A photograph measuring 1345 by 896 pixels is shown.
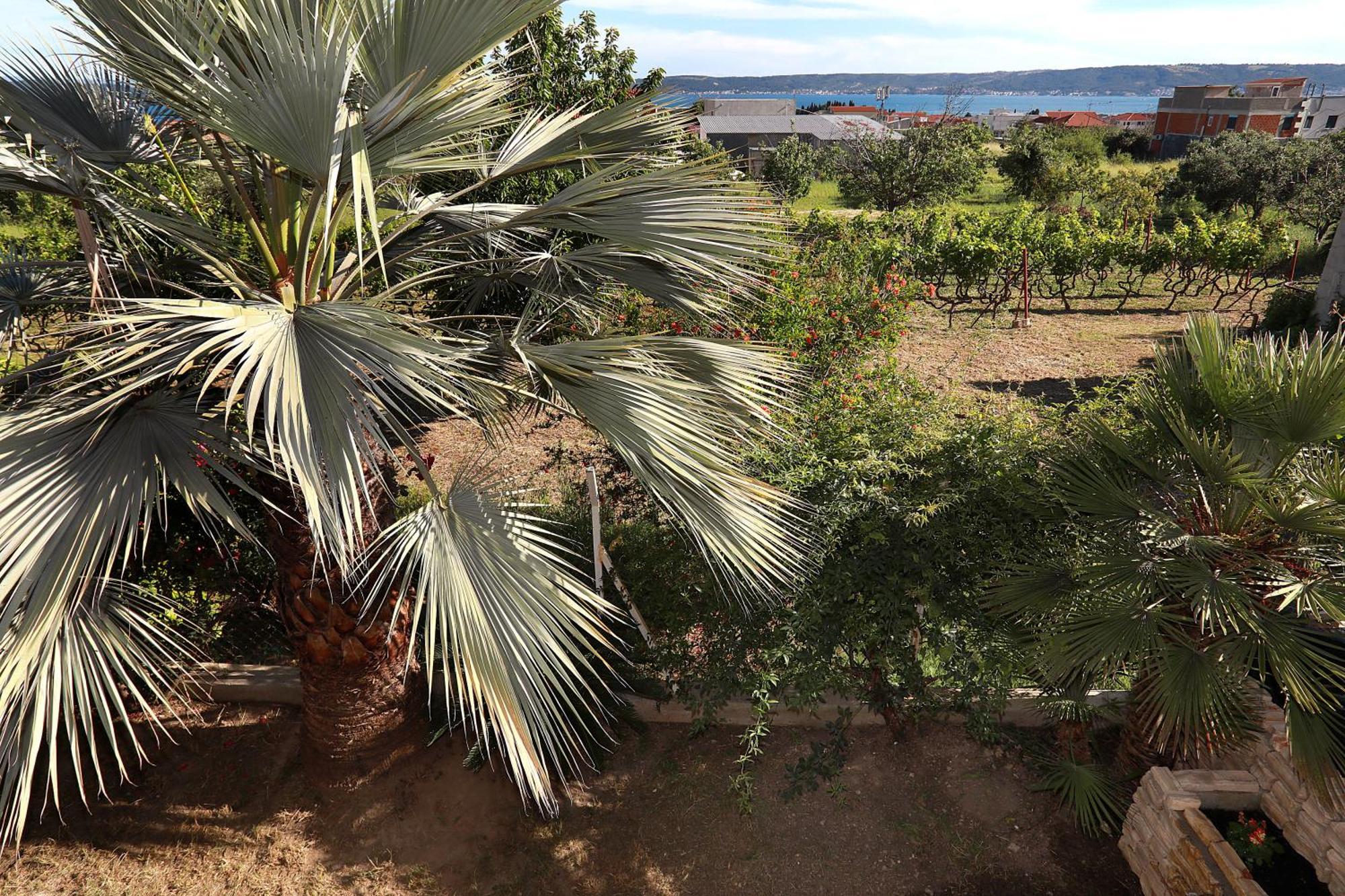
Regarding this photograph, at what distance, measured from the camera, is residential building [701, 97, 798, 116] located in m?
60.8

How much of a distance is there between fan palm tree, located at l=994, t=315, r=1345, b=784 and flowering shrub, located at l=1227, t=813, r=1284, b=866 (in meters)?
0.28

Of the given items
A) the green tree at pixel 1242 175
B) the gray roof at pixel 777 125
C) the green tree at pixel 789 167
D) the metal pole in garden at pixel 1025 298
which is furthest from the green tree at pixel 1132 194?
the gray roof at pixel 777 125

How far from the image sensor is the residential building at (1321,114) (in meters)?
54.5

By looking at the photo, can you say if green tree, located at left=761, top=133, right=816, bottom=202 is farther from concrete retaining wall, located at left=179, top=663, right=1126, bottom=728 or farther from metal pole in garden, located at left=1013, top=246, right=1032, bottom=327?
concrete retaining wall, located at left=179, top=663, right=1126, bottom=728

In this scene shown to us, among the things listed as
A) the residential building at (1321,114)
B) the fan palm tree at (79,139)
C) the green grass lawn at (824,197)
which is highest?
the fan palm tree at (79,139)

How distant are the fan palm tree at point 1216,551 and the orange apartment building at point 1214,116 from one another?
2287 inches

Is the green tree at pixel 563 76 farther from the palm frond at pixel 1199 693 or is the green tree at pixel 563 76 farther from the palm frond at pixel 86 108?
the palm frond at pixel 1199 693

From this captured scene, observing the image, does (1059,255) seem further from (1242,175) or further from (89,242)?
(1242,175)

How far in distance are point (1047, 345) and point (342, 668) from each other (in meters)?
10.5

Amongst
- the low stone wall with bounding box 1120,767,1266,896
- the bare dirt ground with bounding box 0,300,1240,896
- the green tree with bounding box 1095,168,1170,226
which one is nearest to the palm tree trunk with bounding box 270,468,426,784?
the bare dirt ground with bounding box 0,300,1240,896

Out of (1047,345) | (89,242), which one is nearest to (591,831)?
(89,242)

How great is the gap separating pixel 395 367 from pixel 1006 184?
37973 mm

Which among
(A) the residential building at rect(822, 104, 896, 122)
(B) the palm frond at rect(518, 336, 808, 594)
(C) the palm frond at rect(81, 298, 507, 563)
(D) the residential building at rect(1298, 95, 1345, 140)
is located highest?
(C) the palm frond at rect(81, 298, 507, 563)

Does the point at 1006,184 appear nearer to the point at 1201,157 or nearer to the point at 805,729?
the point at 1201,157
